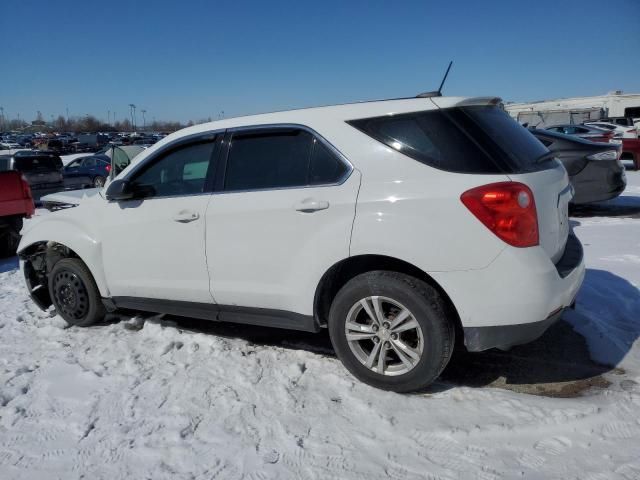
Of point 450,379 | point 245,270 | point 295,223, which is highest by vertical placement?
point 295,223

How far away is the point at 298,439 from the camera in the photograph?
2723mm

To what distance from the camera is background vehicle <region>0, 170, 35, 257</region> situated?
23.6 ft

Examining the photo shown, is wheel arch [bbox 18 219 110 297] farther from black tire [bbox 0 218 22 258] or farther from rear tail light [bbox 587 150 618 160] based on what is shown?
rear tail light [bbox 587 150 618 160]

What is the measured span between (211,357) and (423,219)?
1.93 metres

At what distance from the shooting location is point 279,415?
9.72ft

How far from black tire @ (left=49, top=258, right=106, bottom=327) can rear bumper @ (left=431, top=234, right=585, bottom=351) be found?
2.99 metres

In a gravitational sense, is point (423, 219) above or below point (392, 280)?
above

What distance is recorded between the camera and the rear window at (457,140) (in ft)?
9.26

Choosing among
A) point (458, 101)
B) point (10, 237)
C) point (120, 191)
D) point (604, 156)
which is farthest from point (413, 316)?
point (10, 237)

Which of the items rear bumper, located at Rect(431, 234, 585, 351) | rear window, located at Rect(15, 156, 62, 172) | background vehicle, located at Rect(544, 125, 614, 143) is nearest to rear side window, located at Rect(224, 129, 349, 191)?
rear bumper, located at Rect(431, 234, 585, 351)

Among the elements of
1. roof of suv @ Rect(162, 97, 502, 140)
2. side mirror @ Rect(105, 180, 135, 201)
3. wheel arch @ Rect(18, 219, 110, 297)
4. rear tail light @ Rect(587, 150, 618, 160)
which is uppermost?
roof of suv @ Rect(162, 97, 502, 140)

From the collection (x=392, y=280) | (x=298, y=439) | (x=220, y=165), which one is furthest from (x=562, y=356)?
(x=220, y=165)

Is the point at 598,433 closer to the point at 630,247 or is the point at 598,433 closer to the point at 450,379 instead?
the point at 450,379

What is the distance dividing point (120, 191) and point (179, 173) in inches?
18.0
